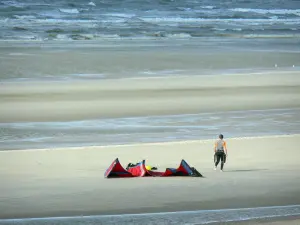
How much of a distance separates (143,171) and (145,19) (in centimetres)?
5279

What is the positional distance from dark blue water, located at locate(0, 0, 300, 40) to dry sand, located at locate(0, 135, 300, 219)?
33161mm

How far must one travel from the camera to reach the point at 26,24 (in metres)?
59.5

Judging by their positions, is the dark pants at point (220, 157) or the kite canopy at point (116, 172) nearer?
the kite canopy at point (116, 172)

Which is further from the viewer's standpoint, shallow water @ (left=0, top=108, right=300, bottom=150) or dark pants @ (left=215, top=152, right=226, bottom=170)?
shallow water @ (left=0, top=108, right=300, bottom=150)

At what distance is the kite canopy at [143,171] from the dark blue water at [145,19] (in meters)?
35.5

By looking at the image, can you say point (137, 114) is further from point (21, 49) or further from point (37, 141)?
point (21, 49)

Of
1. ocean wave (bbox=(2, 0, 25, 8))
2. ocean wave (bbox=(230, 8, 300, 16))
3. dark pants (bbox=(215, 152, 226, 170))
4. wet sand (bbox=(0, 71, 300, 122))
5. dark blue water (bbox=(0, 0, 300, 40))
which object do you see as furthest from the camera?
ocean wave (bbox=(230, 8, 300, 16))

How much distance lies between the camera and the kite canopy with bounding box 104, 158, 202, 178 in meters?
15.2

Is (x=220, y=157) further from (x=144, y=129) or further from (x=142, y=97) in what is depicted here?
(x=142, y=97)

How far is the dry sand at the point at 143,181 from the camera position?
1346 cm

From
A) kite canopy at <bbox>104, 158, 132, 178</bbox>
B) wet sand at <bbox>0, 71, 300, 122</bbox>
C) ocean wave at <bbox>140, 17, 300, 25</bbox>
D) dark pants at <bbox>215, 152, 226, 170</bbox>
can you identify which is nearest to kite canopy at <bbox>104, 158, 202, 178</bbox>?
kite canopy at <bbox>104, 158, 132, 178</bbox>

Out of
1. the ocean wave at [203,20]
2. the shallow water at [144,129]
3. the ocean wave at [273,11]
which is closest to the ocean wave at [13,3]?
the ocean wave at [203,20]

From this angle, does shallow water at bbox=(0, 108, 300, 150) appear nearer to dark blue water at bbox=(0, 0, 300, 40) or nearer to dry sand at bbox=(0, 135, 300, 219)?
dry sand at bbox=(0, 135, 300, 219)

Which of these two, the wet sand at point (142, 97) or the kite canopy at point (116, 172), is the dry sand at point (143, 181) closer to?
the kite canopy at point (116, 172)
